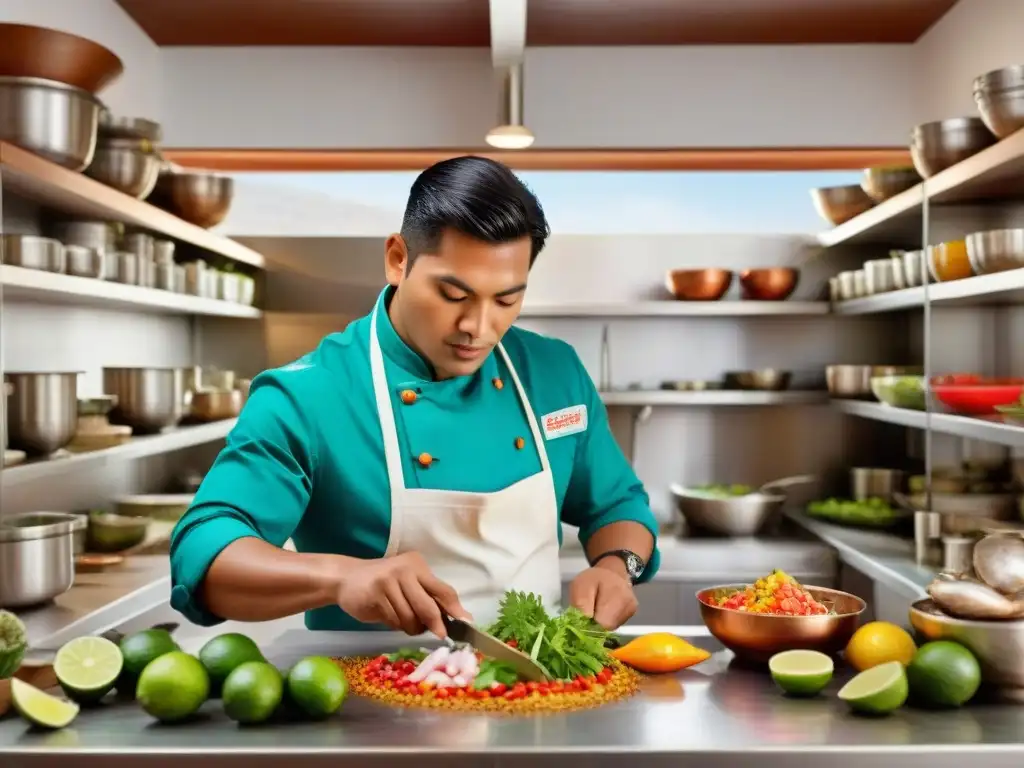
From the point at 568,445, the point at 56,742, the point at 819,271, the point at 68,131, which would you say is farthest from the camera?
the point at 819,271

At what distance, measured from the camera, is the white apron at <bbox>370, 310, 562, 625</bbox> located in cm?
189

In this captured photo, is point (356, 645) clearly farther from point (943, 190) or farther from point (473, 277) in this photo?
point (943, 190)

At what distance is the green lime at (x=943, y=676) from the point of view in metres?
1.42

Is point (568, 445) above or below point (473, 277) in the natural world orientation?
below

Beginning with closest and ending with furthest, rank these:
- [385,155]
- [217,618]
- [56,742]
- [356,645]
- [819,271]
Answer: [56,742] → [217,618] → [356,645] → [385,155] → [819,271]

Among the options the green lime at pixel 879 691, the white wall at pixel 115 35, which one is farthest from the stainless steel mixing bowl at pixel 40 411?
the green lime at pixel 879 691

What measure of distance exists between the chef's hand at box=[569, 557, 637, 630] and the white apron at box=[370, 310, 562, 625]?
0.15 metres

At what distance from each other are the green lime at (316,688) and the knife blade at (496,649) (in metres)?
0.19

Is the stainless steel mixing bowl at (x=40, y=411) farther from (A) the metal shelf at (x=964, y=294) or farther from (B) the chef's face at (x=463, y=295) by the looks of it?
(A) the metal shelf at (x=964, y=294)

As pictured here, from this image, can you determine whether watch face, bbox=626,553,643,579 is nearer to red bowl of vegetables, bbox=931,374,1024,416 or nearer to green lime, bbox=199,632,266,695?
green lime, bbox=199,632,266,695

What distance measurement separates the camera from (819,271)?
471 cm

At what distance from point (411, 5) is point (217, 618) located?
280 cm

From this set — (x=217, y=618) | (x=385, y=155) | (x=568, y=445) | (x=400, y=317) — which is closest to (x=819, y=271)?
(x=385, y=155)

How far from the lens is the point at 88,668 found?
145cm
